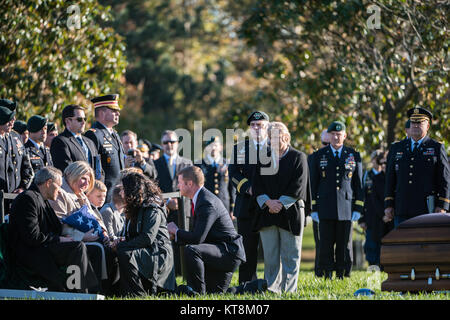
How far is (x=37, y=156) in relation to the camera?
11195 millimetres

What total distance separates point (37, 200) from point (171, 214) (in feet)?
18.6

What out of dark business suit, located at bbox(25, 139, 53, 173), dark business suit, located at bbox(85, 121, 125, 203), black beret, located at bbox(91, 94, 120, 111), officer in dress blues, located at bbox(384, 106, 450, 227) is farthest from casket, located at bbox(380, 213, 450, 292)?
dark business suit, located at bbox(25, 139, 53, 173)

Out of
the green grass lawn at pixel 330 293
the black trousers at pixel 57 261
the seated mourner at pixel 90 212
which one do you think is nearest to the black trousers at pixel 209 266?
the green grass lawn at pixel 330 293

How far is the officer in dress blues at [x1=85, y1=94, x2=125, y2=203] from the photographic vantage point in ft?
35.6

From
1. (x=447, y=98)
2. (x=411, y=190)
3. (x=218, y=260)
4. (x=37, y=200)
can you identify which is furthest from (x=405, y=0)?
(x=37, y=200)

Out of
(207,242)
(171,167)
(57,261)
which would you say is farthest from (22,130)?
(57,261)

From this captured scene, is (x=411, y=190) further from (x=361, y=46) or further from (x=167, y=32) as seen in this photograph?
(x=167, y=32)

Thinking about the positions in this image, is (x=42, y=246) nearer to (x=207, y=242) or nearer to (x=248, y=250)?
(x=207, y=242)

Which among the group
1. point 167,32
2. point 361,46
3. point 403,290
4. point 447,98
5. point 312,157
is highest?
point 167,32

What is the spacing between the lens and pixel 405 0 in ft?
46.1

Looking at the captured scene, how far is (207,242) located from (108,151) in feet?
7.57

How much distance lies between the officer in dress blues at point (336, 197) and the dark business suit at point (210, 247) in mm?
2557

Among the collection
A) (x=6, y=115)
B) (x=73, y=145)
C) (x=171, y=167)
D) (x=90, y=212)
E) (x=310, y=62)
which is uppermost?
(x=310, y=62)

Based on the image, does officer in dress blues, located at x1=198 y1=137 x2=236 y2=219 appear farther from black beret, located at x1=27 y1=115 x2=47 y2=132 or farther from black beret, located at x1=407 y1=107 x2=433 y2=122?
black beret, located at x1=407 y1=107 x2=433 y2=122
